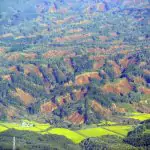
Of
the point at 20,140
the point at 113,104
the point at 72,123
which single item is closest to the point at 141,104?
the point at 113,104

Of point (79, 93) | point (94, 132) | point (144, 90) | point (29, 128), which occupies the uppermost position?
point (79, 93)

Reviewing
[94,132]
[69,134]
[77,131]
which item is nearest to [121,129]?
[94,132]

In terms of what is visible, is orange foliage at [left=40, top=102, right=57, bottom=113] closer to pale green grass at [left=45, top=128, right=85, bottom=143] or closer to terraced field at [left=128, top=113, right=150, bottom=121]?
terraced field at [left=128, top=113, right=150, bottom=121]

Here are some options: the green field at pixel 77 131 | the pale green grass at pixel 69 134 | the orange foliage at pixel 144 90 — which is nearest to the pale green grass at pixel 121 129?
the green field at pixel 77 131

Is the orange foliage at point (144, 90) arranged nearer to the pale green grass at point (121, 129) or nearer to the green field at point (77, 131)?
the pale green grass at point (121, 129)

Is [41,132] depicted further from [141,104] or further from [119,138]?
[141,104]

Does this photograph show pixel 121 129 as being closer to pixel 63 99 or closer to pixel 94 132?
pixel 94 132

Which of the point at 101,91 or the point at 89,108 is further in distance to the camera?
the point at 101,91

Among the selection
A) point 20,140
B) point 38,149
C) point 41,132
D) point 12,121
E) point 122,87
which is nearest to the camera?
point 38,149
